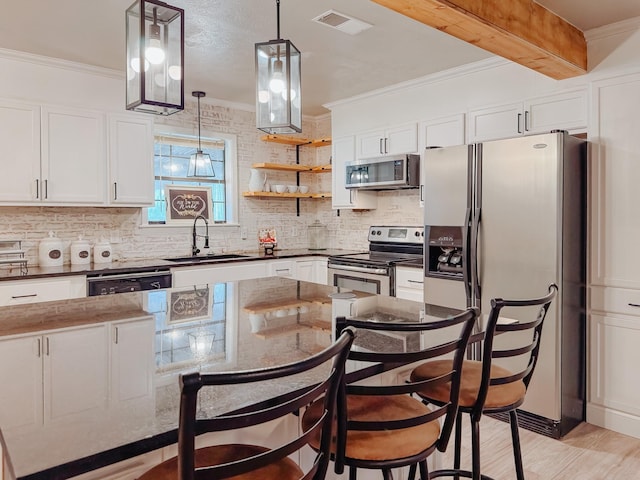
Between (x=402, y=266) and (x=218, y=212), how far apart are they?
2.33m

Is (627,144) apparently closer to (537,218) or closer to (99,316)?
(537,218)

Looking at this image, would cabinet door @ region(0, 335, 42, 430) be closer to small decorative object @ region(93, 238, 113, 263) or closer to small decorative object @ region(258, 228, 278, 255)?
small decorative object @ region(93, 238, 113, 263)

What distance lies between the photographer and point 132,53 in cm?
178

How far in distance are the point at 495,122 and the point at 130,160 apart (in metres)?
3.10

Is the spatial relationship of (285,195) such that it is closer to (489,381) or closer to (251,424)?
(489,381)

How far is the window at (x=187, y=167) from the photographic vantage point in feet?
15.7

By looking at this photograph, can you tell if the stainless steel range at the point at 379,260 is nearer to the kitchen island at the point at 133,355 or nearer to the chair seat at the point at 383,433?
the kitchen island at the point at 133,355

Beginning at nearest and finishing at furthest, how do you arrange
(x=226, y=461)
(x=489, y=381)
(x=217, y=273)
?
1. (x=226, y=461)
2. (x=489, y=381)
3. (x=217, y=273)

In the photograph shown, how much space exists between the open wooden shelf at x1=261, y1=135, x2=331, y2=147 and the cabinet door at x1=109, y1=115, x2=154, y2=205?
4.78 feet

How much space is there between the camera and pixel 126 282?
369 cm

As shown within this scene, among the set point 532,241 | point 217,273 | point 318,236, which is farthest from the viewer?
point 318,236

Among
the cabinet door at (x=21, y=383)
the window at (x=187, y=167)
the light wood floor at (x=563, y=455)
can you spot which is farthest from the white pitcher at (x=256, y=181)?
the cabinet door at (x=21, y=383)

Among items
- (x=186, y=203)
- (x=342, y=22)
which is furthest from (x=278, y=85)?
(x=186, y=203)

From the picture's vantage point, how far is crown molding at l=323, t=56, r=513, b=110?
3648mm
